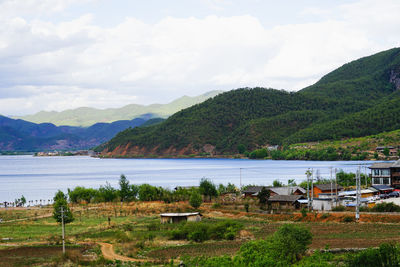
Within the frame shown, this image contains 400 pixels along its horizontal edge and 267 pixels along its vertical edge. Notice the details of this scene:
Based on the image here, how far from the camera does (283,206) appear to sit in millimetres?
61594

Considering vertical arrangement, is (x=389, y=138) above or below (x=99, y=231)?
above

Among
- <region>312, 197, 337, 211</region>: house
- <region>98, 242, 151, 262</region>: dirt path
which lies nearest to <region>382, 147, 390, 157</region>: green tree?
<region>312, 197, 337, 211</region>: house

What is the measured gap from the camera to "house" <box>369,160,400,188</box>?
7231 cm

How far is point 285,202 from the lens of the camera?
202 ft

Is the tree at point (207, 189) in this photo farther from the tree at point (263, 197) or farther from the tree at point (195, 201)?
the tree at point (263, 197)

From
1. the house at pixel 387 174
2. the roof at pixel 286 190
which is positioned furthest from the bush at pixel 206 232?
the house at pixel 387 174

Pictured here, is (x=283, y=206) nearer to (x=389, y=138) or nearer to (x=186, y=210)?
(x=186, y=210)

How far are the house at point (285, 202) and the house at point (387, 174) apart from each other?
17704mm

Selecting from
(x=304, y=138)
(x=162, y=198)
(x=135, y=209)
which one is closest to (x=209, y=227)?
(x=135, y=209)

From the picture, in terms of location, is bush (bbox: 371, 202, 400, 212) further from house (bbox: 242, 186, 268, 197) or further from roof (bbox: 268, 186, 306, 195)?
house (bbox: 242, 186, 268, 197)

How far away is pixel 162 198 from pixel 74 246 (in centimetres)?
3724

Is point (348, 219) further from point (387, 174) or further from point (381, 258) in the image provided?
point (387, 174)

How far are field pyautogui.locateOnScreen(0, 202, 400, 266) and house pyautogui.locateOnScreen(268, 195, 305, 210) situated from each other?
401 centimetres

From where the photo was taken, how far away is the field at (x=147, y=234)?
1362 inches
